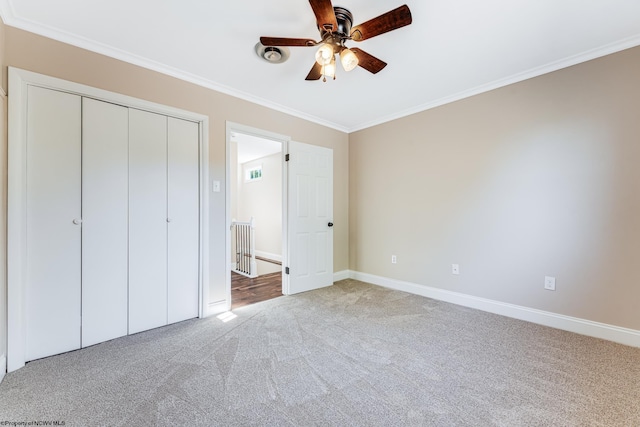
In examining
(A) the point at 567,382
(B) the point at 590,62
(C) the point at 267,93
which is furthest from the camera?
(C) the point at 267,93

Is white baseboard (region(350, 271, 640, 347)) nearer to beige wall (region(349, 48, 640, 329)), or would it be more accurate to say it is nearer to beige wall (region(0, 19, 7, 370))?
beige wall (region(349, 48, 640, 329))

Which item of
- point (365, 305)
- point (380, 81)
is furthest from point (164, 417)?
point (380, 81)

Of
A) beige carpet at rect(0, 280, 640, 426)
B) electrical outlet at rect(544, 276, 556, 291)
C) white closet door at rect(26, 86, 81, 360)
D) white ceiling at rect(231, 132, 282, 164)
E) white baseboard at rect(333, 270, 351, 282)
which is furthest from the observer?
white ceiling at rect(231, 132, 282, 164)

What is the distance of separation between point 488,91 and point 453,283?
2.25m

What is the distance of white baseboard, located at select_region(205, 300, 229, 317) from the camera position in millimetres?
2880

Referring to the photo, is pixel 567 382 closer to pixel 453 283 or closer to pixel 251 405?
pixel 453 283

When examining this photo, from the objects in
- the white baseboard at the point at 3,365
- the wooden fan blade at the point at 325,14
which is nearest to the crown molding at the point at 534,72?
the wooden fan blade at the point at 325,14

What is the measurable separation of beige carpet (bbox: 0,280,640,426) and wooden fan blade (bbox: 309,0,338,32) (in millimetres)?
2301

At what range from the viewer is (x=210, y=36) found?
212 centimetres

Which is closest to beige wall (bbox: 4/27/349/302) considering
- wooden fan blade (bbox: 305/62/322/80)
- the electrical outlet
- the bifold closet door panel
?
the bifold closet door panel

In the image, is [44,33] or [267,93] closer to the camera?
[44,33]

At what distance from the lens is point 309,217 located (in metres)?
3.89

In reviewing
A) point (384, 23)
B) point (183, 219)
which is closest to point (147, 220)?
point (183, 219)

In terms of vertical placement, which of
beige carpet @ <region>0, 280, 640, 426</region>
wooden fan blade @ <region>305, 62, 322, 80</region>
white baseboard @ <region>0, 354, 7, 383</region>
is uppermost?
wooden fan blade @ <region>305, 62, 322, 80</region>
